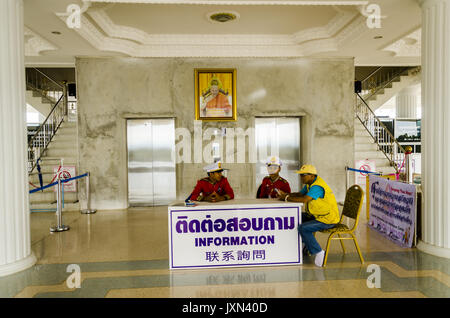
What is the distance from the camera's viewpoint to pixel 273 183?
5.61 m

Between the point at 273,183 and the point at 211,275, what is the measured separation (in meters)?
1.93

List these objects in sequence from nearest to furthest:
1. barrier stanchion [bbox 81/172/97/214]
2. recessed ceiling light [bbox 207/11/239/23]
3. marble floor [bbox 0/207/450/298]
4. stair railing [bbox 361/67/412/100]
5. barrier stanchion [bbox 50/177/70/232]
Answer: marble floor [bbox 0/207/450/298]
barrier stanchion [bbox 50/177/70/232]
recessed ceiling light [bbox 207/11/239/23]
barrier stanchion [bbox 81/172/97/214]
stair railing [bbox 361/67/412/100]

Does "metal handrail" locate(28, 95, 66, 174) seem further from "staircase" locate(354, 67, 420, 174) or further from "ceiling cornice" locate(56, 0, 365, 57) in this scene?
"staircase" locate(354, 67, 420, 174)

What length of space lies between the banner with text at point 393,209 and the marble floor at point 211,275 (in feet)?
0.72

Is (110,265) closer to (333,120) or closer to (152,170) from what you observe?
(152,170)

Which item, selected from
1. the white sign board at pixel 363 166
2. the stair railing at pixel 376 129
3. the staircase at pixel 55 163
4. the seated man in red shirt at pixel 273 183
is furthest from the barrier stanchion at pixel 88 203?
the stair railing at pixel 376 129

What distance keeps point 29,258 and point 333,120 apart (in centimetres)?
763

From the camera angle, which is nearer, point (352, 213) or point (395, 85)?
point (352, 213)

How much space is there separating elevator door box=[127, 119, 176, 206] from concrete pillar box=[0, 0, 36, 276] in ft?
15.0

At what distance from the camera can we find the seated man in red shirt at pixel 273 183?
553cm

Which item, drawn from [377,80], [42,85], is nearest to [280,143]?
[377,80]

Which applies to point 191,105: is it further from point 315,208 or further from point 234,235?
point 315,208

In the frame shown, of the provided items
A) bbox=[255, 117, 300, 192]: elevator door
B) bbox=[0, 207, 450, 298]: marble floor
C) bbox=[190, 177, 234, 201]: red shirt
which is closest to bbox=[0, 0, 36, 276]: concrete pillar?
bbox=[0, 207, 450, 298]: marble floor

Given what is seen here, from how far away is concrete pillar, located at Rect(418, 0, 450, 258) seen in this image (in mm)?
4898
